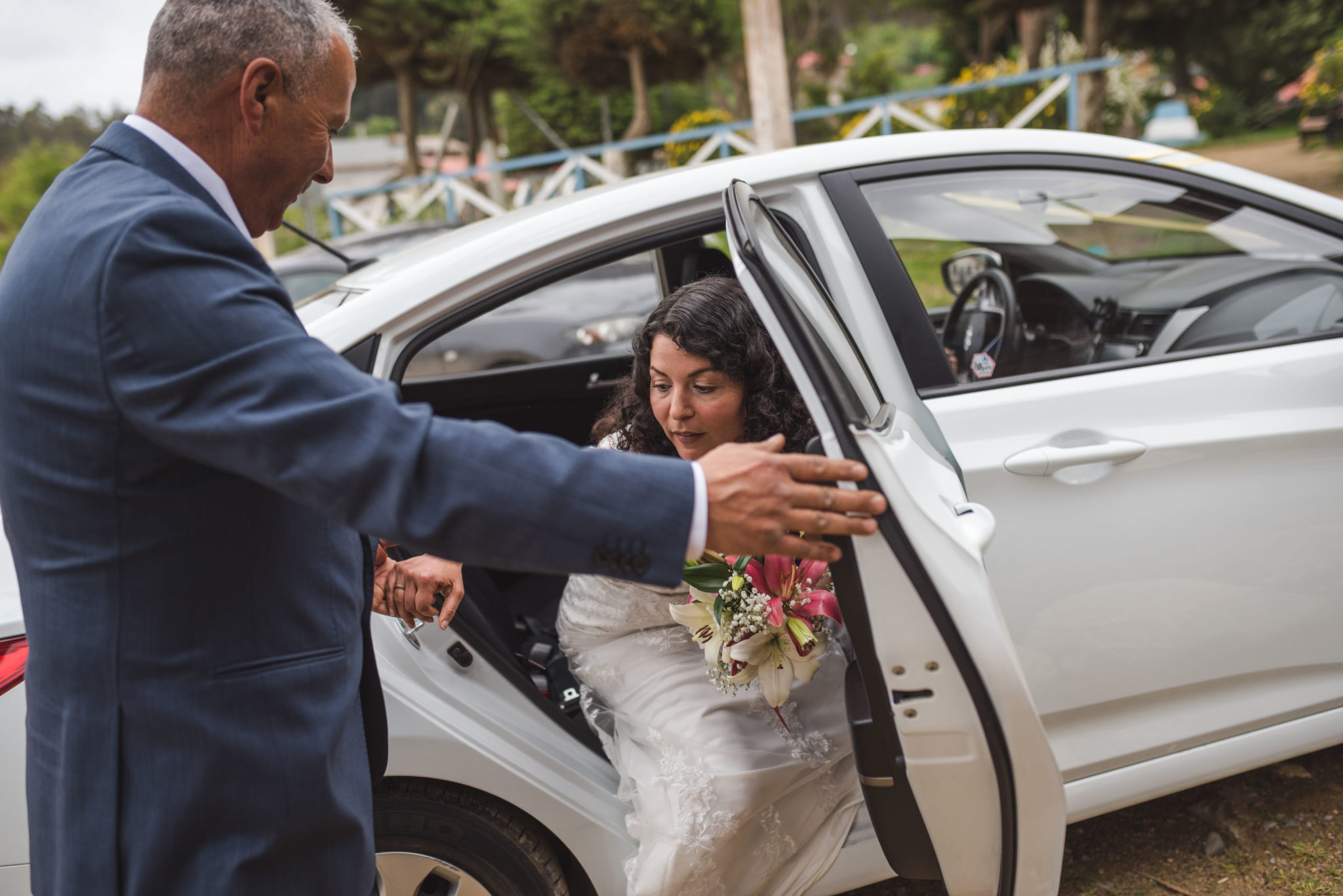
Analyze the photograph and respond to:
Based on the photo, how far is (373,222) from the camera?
1537cm

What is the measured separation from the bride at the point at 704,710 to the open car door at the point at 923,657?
0.43 meters

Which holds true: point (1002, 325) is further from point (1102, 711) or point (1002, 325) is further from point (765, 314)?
point (765, 314)

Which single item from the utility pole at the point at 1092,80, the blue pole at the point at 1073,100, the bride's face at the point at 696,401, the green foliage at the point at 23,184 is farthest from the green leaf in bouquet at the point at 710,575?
the green foliage at the point at 23,184

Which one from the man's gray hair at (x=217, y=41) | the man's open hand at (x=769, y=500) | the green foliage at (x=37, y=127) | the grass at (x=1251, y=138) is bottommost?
the grass at (x=1251, y=138)

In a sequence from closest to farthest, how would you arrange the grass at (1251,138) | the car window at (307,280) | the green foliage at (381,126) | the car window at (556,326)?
the car window at (556,326) → the car window at (307,280) → the grass at (1251,138) → the green foliage at (381,126)

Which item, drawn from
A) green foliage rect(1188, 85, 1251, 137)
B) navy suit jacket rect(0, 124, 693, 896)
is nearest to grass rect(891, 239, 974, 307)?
navy suit jacket rect(0, 124, 693, 896)

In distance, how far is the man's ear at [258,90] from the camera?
1.05 m

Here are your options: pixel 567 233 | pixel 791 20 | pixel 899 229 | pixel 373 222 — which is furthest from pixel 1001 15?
pixel 567 233

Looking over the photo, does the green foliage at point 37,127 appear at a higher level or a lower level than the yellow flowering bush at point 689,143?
higher

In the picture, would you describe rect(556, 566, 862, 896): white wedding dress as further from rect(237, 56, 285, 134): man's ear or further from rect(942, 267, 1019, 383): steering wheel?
rect(237, 56, 285, 134): man's ear

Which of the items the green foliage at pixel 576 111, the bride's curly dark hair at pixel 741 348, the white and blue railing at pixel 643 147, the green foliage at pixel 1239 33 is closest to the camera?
the bride's curly dark hair at pixel 741 348

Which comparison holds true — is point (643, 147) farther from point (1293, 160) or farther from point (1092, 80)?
point (1293, 160)

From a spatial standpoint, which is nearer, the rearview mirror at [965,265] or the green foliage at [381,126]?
the rearview mirror at [965,265]

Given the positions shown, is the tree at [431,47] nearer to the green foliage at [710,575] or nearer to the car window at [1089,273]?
the car window at [1089,273]
